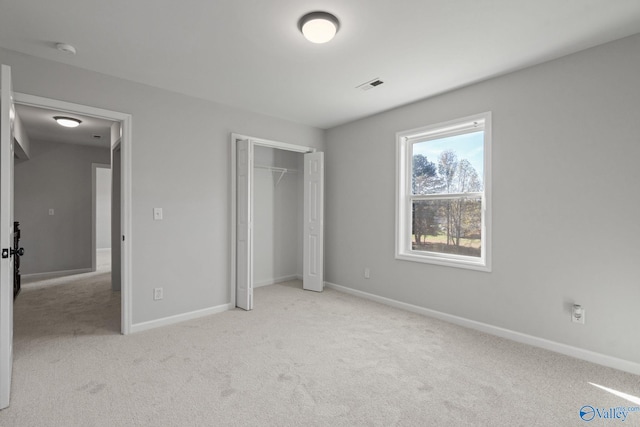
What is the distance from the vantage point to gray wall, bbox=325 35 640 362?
7.89 feet

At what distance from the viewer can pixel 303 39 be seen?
7.97ft

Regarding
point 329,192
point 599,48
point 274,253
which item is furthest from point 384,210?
point 599,48

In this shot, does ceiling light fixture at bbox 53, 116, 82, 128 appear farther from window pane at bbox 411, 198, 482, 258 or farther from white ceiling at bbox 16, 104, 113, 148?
window pane at bbox 411, 198, 482, 258

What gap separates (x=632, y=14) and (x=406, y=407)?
119 inches

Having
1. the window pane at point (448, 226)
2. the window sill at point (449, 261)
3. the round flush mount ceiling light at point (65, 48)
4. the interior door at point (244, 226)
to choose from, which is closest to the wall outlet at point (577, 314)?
the window sill at point (449, 261)

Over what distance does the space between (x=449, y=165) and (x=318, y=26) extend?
224cm

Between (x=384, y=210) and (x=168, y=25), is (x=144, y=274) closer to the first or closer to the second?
(x=168, y=25)

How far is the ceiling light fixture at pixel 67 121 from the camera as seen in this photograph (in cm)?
434

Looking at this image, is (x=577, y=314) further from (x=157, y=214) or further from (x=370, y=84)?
(x=157, y=214)

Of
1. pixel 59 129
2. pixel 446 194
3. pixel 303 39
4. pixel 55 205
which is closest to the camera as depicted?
pixel 303 39

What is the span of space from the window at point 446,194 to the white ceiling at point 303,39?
0.58 m

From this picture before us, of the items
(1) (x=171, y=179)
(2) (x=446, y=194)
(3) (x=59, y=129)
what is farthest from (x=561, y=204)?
(3) (x=59, y=129)

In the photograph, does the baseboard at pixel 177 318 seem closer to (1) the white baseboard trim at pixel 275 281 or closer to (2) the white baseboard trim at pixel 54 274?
(1) the white baseboard trim at pixel 275 281

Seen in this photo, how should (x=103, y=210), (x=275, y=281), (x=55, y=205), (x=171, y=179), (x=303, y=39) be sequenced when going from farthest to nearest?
(x=103, y=210) → (x=55, y=205) → (x=275, y=281) → (x=171, y=179) → (x=303, y=39)
